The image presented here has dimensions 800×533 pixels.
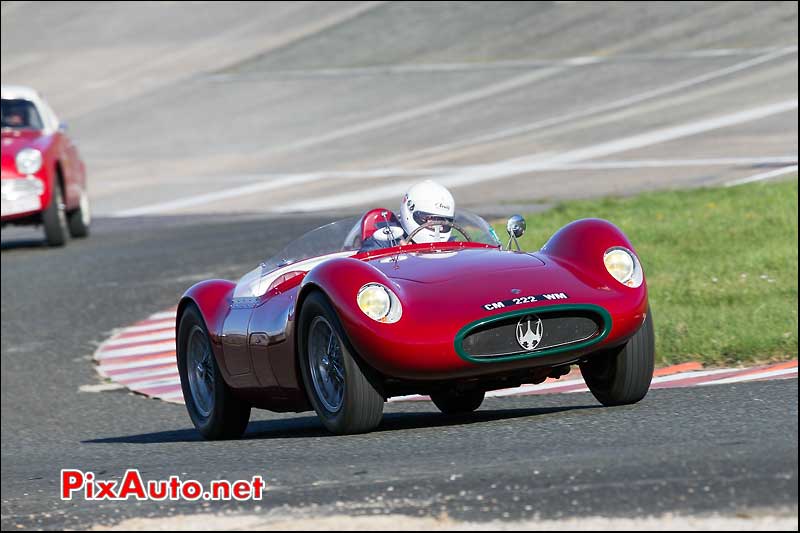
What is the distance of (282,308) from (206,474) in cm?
122

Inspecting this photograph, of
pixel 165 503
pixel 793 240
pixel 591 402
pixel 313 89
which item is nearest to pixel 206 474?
pixel 165 503

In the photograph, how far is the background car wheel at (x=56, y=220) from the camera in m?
19.8

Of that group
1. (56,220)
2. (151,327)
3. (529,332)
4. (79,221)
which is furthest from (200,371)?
(79,221)

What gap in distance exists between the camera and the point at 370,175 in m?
29.1

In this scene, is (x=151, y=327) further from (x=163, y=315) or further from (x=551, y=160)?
(x=551, y=160)

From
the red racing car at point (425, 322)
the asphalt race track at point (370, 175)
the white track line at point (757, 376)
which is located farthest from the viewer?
the white track line at point (757, 376)

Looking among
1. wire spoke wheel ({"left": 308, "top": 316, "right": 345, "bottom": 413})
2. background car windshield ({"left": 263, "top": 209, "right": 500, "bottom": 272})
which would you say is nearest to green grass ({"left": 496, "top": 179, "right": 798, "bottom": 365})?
background car windshield ({"left": 263, "top": 209, "right": 500, "bottom": 272})

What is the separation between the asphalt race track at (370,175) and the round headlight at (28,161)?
1158 mm

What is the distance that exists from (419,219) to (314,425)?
144 cm

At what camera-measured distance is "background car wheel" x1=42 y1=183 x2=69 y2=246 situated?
64.8 feet

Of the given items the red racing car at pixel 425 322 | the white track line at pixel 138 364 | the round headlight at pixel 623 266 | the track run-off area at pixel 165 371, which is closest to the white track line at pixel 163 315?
the track run-off area at pixel 165 371

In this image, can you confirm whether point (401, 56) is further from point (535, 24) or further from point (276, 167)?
point (276, 167)

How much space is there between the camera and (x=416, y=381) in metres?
6.84

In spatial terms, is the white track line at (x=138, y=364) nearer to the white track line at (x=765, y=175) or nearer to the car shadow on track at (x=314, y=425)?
the car shadow on track at (x=314, y=425)
